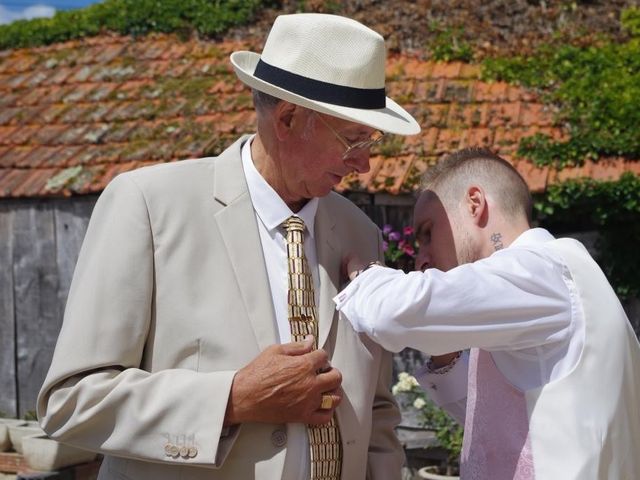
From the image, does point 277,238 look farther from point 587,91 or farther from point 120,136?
point 120,136

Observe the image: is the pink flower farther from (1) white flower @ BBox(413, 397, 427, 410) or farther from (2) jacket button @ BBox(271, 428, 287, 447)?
(2) jacket button @ BBox(271, 428, 287, 447)

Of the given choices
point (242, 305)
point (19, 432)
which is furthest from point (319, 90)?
point (19, 432)

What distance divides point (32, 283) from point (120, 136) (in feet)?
4.42

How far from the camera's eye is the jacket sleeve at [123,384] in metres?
2.54

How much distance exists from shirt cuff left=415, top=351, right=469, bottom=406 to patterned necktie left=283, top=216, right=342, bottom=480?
1.53 feet

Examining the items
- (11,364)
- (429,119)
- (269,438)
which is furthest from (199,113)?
(269,438)

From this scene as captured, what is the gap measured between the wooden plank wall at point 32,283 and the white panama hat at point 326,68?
478cm

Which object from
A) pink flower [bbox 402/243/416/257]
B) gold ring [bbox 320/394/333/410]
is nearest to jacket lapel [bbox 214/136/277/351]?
gold ring [bbox 320/394/333/410]

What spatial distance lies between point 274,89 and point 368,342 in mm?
799

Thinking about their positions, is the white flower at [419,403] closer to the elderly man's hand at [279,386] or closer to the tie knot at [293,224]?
the tie knot at [293,224]

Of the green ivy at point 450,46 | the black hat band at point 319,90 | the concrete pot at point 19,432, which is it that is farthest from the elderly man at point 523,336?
the green ivy at point 450,46

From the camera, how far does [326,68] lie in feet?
9.07

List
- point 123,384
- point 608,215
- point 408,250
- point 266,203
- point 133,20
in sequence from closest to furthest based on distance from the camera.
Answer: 1. point 123,384
2. point 266,203
3. point 608,215
4. point 408,250
5. point 133,20

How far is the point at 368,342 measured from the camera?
115 inches
